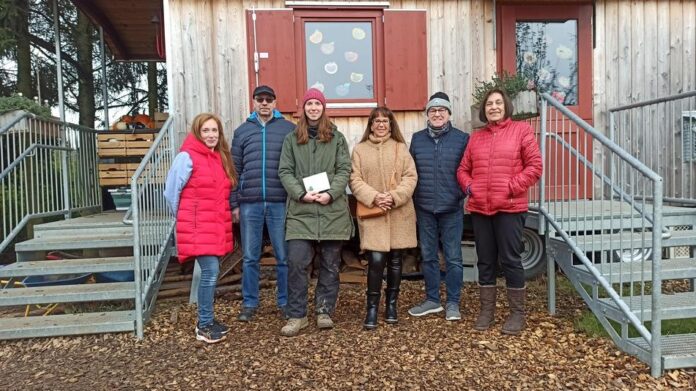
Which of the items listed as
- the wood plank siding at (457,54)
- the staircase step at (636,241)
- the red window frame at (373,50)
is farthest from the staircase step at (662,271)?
the red window frame at (373,50)

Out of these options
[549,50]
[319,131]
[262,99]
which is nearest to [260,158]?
[262,99]

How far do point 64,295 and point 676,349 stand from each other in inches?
176

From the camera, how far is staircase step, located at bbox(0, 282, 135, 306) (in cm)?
407

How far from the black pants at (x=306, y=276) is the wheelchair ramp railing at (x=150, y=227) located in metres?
1.19

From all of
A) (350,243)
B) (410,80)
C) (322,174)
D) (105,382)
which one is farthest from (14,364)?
(410,80)

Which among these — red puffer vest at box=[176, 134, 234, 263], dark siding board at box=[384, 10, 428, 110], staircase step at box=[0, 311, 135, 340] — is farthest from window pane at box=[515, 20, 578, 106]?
staircase step at box=[0, 311, 135, 340]

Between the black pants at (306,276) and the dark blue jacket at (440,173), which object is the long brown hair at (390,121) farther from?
the black pants at (306,276)

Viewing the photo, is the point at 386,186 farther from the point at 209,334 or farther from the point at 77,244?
the point at 77,244

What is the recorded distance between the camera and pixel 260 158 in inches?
157

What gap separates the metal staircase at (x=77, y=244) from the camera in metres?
3.99

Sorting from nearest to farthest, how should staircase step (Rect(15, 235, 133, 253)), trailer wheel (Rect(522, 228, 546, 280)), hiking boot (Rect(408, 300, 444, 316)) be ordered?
1. hiking boot (Rect(408, 300, 444, 316))
2. staircase step (Rect(15, 235, 133, 253))
3. trailer wheel (Rect(522, 228, 546, 280))

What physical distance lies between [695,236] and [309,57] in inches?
155

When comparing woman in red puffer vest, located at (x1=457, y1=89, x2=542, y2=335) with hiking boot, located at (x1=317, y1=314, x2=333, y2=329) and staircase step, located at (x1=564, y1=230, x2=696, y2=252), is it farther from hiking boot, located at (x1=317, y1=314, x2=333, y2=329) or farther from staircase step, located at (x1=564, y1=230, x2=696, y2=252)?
hiking boot, located at (x1=317, y1=314, x2=333, y2=329)

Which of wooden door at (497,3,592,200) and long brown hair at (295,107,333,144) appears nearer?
long brown hair at (295,107,333,144)
